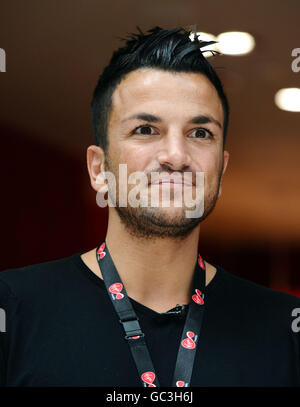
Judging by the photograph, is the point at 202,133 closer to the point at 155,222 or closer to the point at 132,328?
the point at 155,222

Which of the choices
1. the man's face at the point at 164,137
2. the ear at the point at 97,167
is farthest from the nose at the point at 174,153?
the ear at the point at 97,167

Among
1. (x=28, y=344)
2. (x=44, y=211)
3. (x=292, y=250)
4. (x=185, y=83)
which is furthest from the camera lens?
(x=292, y=250)

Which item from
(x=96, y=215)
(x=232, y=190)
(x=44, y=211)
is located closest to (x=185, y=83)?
(x=44, y=211)

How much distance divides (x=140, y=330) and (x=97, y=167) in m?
0.56

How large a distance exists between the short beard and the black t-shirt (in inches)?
7.8

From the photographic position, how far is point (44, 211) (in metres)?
3.64

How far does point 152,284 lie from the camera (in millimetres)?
1688

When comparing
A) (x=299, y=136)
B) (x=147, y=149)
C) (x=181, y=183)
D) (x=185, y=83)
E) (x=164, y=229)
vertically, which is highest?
(x=299, y=136)

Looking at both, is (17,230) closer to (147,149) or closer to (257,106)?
(257,106)

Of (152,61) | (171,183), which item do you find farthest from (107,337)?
(152,61)

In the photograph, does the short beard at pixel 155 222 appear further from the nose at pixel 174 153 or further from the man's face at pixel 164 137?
the nose at pixel 174 153

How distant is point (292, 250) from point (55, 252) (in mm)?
1904

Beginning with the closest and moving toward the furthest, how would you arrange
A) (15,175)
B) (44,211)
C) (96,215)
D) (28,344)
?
(28,344)
(15,175)
(44,211)
(96,215)

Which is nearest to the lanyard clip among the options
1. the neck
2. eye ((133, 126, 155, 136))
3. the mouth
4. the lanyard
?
the lanyard
